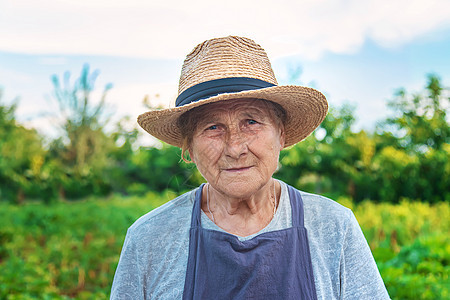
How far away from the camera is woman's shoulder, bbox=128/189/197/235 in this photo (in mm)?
1702

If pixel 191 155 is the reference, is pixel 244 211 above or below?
below

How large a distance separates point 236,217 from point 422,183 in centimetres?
979

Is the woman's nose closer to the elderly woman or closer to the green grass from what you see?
the elderly woman

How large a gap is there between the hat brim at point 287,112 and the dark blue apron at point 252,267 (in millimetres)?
524

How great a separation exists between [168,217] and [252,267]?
457 millimetres

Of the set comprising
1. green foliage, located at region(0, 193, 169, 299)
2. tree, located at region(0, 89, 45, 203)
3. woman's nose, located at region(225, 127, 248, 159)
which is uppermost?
woman's nose, located at region(225, 127, 248, 159)

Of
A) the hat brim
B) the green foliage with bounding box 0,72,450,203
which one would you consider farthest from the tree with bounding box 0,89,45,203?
the hat brim

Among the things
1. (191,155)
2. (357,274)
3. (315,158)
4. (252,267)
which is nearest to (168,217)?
(191,155)

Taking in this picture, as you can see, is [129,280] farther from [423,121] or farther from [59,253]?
[423,121]

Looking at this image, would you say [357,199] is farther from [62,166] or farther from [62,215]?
[62,166]

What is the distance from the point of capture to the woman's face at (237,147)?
5.01 ft

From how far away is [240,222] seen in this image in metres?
1.68

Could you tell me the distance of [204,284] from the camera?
1.50 m

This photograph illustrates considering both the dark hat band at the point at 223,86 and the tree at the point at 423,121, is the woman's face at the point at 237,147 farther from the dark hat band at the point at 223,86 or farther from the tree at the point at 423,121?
the tree at the point at 423,121
